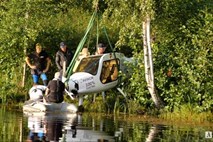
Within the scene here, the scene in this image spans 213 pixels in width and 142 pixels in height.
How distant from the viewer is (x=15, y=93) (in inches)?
1071

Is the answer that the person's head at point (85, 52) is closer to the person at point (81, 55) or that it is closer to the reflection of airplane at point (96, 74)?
the person at point (81, 55)

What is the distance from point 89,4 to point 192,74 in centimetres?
872

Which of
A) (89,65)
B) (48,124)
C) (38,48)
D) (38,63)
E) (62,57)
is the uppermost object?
(38,48)

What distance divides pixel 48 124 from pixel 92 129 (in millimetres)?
1357

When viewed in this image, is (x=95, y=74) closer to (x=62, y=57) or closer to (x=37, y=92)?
(x=62, y=57)

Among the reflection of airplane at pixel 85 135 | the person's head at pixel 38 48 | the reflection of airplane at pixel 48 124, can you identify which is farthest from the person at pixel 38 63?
the reflection of airplane at pixel 85 135

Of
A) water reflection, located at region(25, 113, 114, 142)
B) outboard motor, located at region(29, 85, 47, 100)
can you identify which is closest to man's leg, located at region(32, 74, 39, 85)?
outboard motor, located at region(29, 85, 47, 100)

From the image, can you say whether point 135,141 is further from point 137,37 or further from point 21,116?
point 137,37

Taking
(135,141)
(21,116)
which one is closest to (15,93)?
(21,116)

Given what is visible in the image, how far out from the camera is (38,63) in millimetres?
26969

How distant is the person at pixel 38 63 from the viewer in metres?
26.9

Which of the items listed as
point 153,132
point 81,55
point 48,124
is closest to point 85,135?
point 153,132

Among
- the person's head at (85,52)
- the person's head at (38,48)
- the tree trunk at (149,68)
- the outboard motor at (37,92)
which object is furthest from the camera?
the person's head at (38,48)

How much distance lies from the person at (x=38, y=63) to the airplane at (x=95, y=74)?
61.3 inches
